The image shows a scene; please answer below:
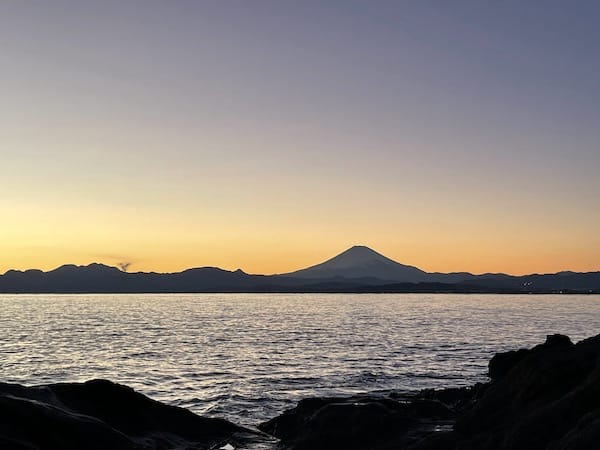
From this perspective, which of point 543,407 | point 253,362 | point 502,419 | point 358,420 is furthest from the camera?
point 253,362

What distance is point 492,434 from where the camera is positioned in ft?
55.0

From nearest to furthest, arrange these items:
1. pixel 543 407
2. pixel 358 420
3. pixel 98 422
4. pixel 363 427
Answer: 1. pixel 543 407
2. pixel 98 422
3. pixel 363 427
4. pixel 358 420

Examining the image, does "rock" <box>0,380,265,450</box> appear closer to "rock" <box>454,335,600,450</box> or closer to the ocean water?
the ocean water

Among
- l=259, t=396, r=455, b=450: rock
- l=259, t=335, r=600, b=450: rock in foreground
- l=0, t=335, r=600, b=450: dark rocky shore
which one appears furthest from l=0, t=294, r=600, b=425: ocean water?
l=259, t=335, r=600, b=450: rock in foreground

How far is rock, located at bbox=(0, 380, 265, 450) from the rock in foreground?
11.4ft

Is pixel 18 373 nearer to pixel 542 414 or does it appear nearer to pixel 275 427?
pixel 275 427

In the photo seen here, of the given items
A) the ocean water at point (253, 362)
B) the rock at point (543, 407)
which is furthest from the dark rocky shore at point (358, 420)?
the ocean water at point (253, 362)

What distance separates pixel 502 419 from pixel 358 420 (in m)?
5.31

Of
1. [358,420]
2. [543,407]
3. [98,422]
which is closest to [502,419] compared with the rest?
[543,407]

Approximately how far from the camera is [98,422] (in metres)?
20.3

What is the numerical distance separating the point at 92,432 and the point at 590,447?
1508 centimetres

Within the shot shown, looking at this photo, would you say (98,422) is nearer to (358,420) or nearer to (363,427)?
(358,420)

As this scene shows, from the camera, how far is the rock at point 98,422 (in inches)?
724

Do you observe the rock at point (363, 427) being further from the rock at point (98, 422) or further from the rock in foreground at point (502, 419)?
the rock at point (98, 422)
